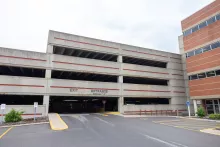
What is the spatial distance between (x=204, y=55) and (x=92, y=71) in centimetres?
2063

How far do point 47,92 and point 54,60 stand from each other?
5112mm

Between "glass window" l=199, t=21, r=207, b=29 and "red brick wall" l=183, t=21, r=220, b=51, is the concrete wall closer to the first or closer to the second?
"red brick wall" l=183, t=21, r=220, b=51

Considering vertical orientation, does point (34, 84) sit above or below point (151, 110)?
above

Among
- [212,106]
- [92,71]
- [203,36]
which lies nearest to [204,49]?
[203,36]

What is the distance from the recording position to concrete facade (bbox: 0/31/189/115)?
912 inches

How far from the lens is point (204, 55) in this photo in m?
29.5

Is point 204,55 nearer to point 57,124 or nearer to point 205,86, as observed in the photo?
point 205,86

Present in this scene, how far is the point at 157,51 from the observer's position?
36312 mm

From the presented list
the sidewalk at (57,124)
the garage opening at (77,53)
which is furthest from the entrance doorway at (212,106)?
the sidewalk at (57,124)

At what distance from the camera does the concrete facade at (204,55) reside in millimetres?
27489

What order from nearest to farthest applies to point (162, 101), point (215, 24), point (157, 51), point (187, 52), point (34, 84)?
point (34, 84) → point (215, 24) → point (187, 52) → point (157, 51) → point (162, 101)

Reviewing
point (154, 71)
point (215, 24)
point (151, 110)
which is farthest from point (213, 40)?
point (151, 110)

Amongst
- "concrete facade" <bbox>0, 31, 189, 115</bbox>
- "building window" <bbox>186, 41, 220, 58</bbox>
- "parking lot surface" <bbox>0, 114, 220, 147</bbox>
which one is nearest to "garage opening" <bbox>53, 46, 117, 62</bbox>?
"concrete facade" <bbox>0, 31, 189, 115</bbox>

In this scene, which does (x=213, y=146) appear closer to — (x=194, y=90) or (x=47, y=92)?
(x=47, y=92)
